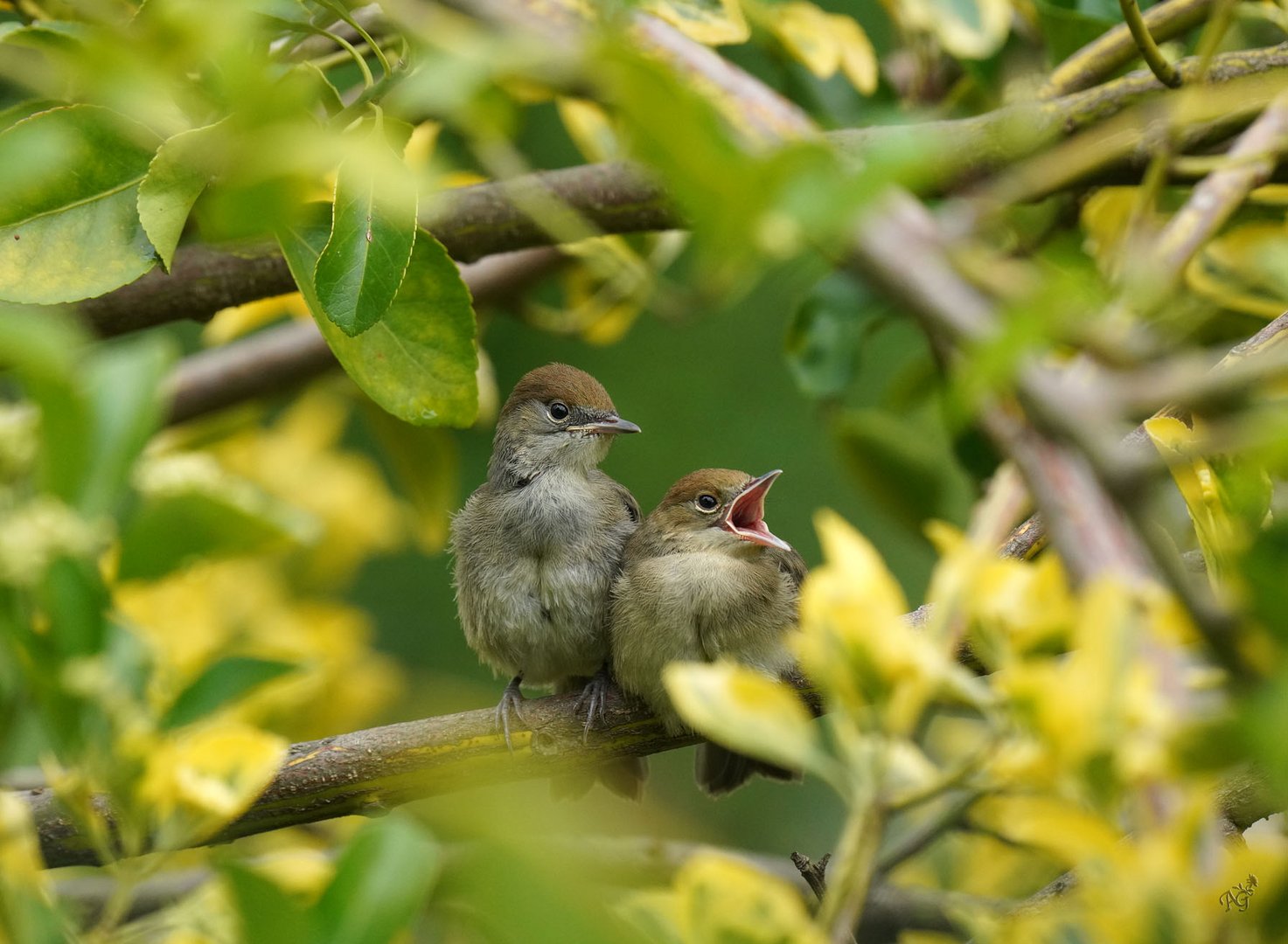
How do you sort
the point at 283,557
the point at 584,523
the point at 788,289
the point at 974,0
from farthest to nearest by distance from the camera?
the point at 788,289
the point at 283,557
the point at 584,523
the point at 974,0

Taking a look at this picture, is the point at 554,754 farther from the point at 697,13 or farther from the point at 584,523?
the point at 697,13

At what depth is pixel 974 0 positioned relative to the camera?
2.33 metres

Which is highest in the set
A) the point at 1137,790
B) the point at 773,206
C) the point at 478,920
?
the point at 773,206

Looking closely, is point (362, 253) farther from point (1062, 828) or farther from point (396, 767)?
point (396, 767)

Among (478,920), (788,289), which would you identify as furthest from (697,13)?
(788,289)

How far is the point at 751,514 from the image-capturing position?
3439 mm

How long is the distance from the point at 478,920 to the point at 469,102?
633 mm

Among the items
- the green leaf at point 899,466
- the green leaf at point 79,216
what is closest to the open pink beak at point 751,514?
the green leaf at point 899,466

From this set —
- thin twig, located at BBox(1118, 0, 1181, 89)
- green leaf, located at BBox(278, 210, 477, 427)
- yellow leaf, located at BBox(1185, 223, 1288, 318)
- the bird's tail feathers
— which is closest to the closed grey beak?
the bird's tail feathers

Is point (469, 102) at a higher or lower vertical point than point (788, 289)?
higher

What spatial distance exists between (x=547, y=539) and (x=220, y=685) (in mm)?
2011

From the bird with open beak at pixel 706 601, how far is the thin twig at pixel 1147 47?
4.22 feet

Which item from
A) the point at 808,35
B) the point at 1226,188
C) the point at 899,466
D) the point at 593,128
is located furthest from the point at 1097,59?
the point at 593,128

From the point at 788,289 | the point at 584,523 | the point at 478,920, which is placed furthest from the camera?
the point at 788,289
